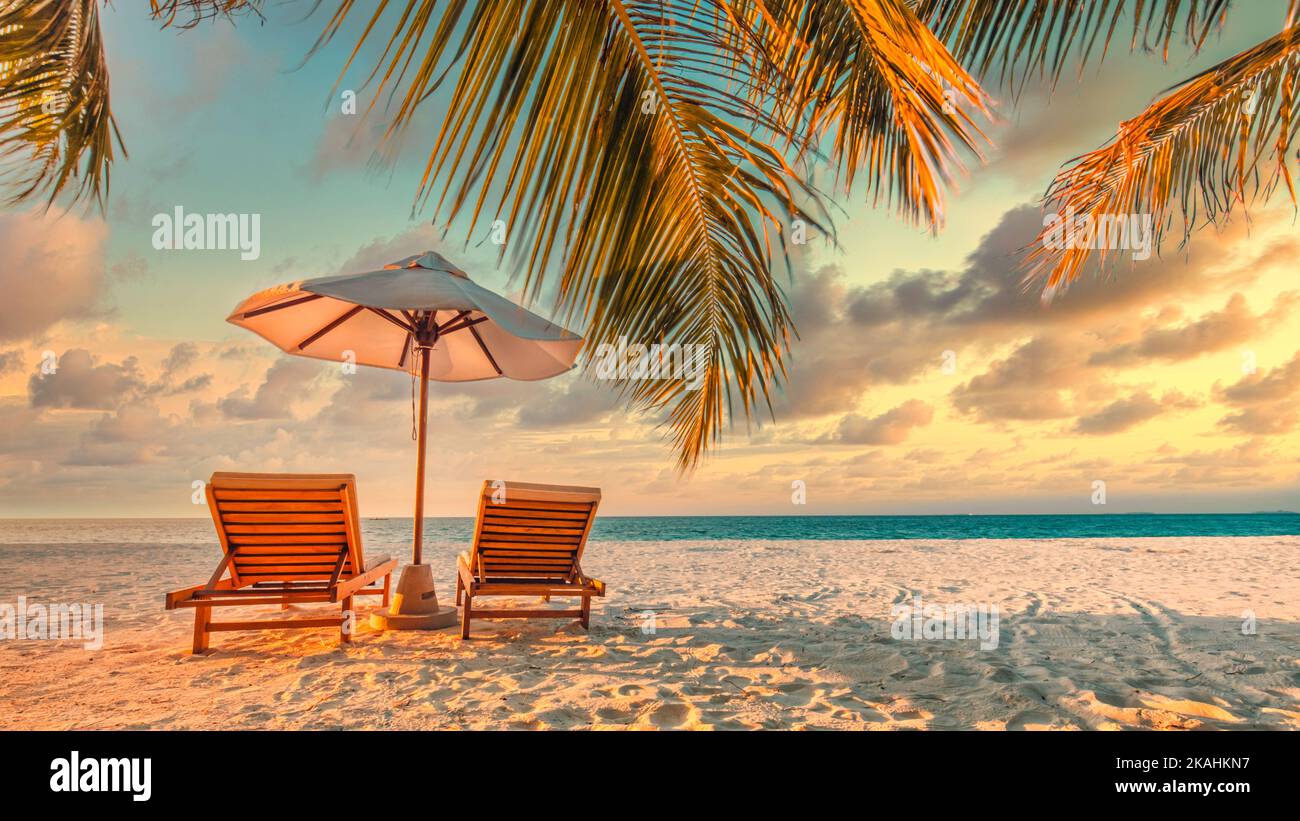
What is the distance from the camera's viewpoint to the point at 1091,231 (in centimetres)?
423

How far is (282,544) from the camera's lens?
12.3 feet

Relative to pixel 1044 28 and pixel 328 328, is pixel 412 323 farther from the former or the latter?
pixel 1044 28

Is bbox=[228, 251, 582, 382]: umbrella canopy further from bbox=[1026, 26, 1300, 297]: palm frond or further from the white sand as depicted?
bbox=[1026, 26, 1300, 297]: palm frond

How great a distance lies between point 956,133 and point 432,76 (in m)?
1.58

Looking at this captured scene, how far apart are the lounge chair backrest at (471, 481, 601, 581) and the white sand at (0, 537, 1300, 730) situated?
1.32ft

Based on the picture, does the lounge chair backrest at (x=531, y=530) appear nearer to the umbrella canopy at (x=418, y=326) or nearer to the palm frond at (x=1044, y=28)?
the umbrella canopy at (x=418, y=326)

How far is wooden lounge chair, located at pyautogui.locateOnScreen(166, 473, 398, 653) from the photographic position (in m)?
3.50

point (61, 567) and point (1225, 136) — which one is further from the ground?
point (1225, 136)

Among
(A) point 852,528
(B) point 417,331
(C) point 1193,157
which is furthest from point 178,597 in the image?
(A) point 852,528

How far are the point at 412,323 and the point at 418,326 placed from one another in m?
0.04
